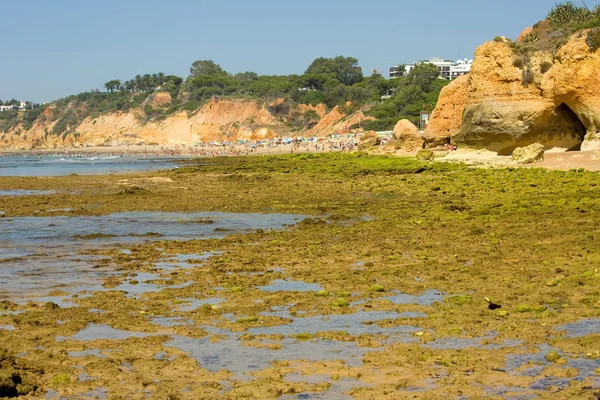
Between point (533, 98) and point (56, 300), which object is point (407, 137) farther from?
point (56, 300)

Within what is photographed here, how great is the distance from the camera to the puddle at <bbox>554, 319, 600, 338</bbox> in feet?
28.4

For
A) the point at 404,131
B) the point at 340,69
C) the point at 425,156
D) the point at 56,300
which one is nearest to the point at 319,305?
the point at 56,300

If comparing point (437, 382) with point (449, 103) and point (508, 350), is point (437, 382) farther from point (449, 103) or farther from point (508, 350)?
point (449, 103)

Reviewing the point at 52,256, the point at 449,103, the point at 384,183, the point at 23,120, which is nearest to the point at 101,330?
the point at 52,256

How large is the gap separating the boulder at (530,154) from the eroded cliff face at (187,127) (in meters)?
81.6

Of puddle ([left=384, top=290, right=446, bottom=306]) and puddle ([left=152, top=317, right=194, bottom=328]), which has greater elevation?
puddle ([left=384, top=290, right=446, bottom=306])

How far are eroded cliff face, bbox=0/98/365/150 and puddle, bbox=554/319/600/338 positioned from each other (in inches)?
4291

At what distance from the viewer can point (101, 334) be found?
9492mm

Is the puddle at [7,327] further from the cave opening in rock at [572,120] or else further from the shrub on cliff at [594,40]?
the cave opening in rock at [572,120]

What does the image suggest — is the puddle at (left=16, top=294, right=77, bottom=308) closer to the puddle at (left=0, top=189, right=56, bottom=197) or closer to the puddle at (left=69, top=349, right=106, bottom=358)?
the puddle at (left=69, top=349, right=106, bottom=358)

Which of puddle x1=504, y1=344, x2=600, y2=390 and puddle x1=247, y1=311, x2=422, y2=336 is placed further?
puddle x1=247, y1=311, x2=422, y2=336

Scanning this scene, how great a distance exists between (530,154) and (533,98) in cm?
433

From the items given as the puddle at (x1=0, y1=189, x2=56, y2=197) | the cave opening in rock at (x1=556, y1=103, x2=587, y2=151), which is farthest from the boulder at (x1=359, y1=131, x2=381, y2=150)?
the puddle at (x1=0, y1=189, x2=56, y2=197)

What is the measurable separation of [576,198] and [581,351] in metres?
13.3
